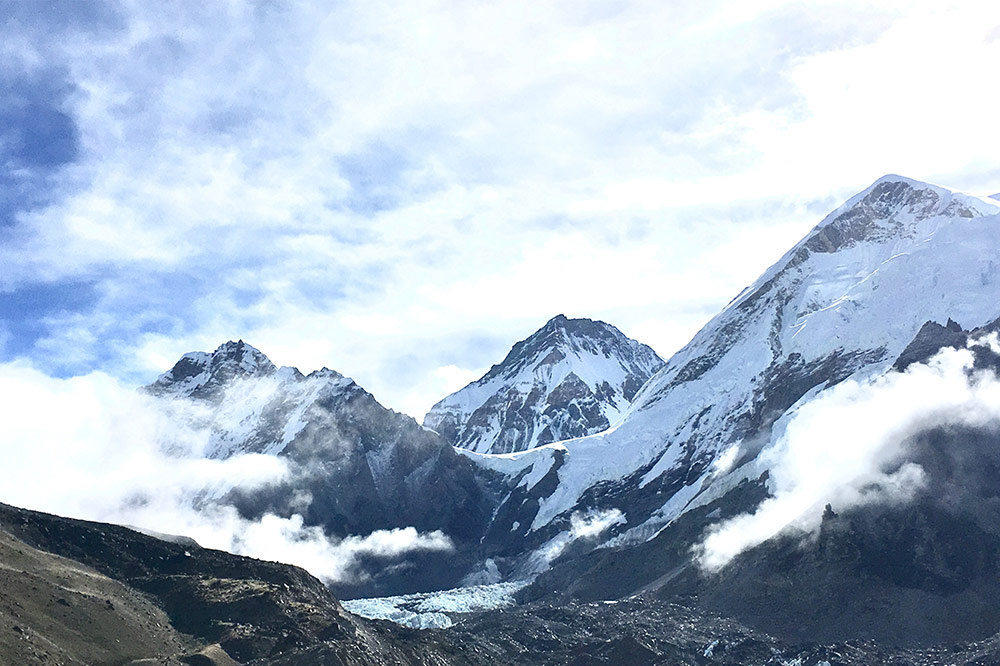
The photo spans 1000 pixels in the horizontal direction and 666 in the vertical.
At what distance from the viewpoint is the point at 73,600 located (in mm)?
191250

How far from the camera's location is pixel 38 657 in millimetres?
167375

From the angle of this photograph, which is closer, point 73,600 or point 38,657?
point 38,657

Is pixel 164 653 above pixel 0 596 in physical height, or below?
below

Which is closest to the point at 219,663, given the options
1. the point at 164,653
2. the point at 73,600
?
the point at 164,653

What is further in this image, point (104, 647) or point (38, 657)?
point (104, 647)

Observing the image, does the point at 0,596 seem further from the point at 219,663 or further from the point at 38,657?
the point at 219,663

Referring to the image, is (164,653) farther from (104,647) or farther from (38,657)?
(38,657)

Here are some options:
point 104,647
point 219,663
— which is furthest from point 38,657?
point 219,663

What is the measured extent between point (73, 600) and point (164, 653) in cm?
1719

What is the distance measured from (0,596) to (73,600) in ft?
44.2

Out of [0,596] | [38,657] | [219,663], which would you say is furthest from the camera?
[219,663]

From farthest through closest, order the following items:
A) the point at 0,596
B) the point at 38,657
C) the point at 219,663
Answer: the point at 219,663 → the point at 0,596 → the point at 38,657

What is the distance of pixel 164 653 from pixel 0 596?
2662 cm

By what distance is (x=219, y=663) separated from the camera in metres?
192
